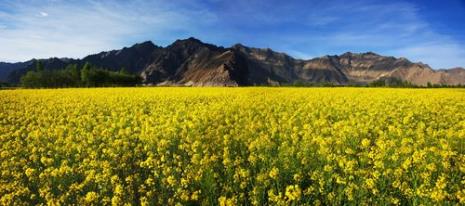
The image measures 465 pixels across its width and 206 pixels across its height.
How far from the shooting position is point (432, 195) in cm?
688

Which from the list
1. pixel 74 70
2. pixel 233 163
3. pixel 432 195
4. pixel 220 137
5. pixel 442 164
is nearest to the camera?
pixel 432 195

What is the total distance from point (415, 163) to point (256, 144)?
361cm

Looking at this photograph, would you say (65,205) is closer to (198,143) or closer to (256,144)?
(198,143)

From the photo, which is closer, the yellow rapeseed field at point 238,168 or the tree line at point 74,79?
the yellow rapeseed field at point 238,168

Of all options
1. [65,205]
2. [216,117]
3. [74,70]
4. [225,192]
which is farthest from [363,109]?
[74,70]

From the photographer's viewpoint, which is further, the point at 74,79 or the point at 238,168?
the point at 74,79

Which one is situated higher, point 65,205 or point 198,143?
point 198,143

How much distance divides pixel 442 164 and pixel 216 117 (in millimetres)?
8821

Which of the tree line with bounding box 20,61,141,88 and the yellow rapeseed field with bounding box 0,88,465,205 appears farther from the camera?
the tree line with bounding box 20,61,141,88

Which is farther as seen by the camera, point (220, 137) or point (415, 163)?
point (220, 137)

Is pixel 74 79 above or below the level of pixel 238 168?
above

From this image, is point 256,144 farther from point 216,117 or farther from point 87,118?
point 87,118

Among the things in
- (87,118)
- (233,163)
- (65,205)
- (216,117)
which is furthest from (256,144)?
(87,118)

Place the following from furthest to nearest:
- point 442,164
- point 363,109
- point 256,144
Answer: point 363,109
point 256,144
point 442,164
